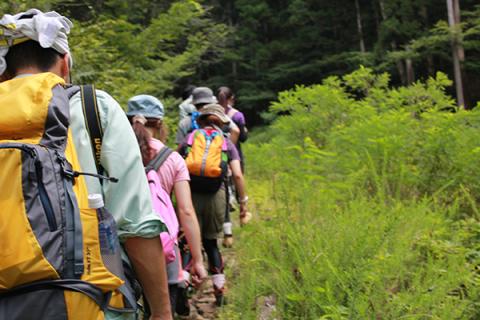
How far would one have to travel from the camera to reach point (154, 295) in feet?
5.28

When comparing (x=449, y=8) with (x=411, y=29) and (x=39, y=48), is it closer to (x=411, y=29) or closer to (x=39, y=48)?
(x=411, y=29)

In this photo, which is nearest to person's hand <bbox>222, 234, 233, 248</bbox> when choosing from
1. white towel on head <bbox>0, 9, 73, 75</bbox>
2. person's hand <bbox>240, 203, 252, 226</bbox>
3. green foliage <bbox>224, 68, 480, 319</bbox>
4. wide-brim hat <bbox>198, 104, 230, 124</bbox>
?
person's hand <bbox>240, 203, 252, 226</bbox>

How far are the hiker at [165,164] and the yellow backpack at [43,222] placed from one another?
1.40 meters

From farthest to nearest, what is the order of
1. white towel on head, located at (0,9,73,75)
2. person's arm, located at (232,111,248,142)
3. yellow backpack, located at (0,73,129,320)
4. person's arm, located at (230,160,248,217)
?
person's arm, located at (232,111,248,142) < person's arm, located at (230,160,248,217) < white towel on head, located at (0,9,73,75) < yellow backpack, located at (0,73,129,320)

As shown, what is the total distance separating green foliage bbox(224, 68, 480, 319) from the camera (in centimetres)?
279

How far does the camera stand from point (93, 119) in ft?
4.70

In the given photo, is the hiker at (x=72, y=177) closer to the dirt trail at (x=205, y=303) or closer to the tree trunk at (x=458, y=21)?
the dirt trail at (x=205, y=303)

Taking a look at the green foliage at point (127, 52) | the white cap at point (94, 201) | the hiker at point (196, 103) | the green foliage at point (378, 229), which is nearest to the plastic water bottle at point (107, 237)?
the white cap at point (94, 201)

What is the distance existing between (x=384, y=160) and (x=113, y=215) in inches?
158

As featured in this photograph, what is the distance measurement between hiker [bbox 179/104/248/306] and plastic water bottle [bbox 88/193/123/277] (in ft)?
8.27

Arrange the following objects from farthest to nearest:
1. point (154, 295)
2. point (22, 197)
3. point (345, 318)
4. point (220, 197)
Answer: point (220, 197)
point (345, 318)
point (154, 295)
point (22, 197)

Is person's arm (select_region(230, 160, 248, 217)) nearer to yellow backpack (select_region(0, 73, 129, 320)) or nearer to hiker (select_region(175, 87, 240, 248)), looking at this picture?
hiker (select_region(175, 87, 240, 248))

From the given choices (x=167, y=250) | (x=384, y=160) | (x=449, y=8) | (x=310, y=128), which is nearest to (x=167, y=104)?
(x=310, y=128)

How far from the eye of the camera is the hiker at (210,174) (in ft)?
12.8
